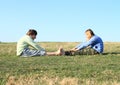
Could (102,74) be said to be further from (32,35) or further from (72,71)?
(32,35)

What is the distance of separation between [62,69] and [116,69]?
1.57 meters

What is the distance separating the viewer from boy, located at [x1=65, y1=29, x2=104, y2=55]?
19859mm

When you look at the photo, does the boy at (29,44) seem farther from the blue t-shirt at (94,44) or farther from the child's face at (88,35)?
the child's face at (88,35)

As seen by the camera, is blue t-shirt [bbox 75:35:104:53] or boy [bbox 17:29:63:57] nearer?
boy [bbox 17:29:63:57]

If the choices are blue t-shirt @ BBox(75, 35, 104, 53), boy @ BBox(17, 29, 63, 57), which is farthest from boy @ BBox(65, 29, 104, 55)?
boy @ BBox(17, 29, 63, 57)

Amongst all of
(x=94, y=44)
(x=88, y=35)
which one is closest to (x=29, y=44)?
(x=88, y=35)

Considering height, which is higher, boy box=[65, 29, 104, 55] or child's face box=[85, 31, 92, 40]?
child's face box=[85, 31, 92, 40]

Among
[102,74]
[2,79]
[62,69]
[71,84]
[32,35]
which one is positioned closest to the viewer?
[71,84]

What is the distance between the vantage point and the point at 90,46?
65.8 feet

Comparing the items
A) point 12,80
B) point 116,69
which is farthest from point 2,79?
point 116,69

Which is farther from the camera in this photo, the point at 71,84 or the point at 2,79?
the point at 2,79

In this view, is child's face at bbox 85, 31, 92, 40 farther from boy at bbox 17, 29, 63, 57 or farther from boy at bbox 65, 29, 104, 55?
boy at bbox 17, 29, 63, 57

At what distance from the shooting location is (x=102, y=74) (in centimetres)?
1159

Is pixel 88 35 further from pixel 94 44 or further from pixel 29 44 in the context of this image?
pixel 29 44
